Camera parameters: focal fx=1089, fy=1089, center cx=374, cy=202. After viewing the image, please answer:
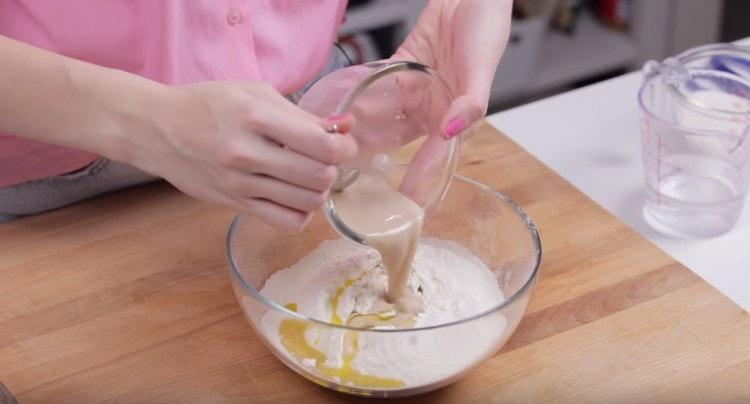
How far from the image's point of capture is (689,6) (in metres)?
2.60

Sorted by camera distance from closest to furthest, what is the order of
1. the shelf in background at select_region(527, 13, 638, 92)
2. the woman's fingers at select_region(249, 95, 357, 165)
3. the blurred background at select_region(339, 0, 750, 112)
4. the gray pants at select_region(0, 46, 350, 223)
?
the woman's fingers at select_region(249, 95, 357, 165)
the gray pants at select_region(0, 46, 350, 223)
the blurred background at select_region(339, 0, 750, 112)
the shelf in background at select_region(527, 13, 638, 92)

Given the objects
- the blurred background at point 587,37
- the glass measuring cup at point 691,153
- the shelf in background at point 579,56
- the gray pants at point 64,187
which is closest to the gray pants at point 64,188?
the gray pants at point 64,187

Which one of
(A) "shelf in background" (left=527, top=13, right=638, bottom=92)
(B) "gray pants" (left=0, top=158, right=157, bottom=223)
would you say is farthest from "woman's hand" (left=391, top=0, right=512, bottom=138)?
(A) "shelf in background" (left=527, top=13, right=638, bottom=92)

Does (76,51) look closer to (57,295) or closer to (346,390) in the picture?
(57,295)

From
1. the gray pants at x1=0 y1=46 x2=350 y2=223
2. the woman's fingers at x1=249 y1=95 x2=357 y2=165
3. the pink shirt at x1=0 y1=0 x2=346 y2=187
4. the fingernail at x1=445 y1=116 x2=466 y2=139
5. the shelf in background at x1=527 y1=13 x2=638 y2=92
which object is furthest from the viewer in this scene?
the shelf in background at x1=527 y1=13 x2=638 y2=92

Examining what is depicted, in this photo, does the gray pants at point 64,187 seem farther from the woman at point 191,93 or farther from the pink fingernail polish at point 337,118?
the pink fingernail polish at point 337,118

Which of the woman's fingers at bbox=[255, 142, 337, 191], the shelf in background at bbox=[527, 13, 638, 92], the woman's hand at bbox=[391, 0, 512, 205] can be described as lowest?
the shelf in background at bbox=[527, 13, 638, 92]

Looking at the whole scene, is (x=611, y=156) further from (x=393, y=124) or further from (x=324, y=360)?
(x=324, y=360)

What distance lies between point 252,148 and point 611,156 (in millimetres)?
620

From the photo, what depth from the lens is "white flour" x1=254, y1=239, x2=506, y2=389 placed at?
0.91 m

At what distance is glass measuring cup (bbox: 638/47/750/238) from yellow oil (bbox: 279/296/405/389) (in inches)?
18.0

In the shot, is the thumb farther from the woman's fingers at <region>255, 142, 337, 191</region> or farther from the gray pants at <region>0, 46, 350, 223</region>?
the gray pants at <region>0, 46, 350, 223</region>

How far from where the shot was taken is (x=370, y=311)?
3.34ft

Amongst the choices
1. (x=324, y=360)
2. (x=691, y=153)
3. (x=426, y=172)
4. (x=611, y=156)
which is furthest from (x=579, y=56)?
(x=324, y=360)
